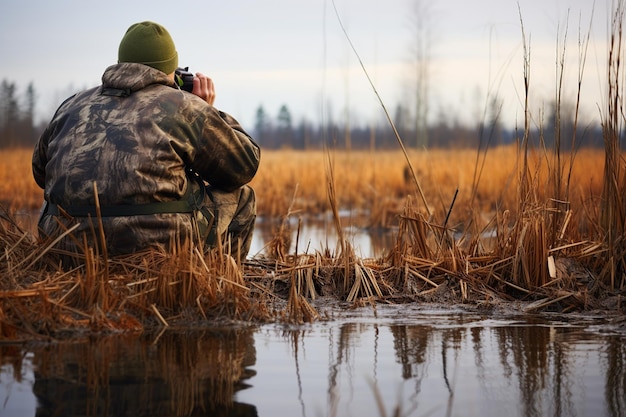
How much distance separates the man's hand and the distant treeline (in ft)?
2.31

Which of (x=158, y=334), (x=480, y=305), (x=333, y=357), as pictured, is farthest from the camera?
(x=480, y=305)

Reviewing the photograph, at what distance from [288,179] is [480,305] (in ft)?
34.8

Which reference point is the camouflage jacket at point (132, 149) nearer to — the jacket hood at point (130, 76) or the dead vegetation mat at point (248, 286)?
the jacket hood at point (130, 76)

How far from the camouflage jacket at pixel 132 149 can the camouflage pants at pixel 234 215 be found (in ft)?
0.94

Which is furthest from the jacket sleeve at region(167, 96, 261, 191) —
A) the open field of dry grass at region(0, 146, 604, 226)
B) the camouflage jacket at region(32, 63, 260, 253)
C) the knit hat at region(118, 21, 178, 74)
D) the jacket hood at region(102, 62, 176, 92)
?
the open field of dry grass at region(0, 146, 604, 226)

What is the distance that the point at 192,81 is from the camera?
220 inches

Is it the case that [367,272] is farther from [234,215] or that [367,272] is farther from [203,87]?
[203,87]

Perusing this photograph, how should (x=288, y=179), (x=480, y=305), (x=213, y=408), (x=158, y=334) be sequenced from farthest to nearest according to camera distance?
1. (x=288, y=179)
2. (x=480, y=305)
3. (x=158, y=334)
4. (x=213, y=408)

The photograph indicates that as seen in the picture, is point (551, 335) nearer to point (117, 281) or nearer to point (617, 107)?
point (617, 107)

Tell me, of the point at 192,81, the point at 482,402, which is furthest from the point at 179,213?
the point at 482,402

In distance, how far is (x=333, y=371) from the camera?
3.52 metres

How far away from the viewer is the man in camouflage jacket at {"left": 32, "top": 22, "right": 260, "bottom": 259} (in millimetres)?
4801

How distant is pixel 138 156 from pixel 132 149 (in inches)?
1.9

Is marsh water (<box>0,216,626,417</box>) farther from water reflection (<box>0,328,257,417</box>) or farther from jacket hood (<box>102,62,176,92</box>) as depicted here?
jacket hood (<box>102,62,176,92</box>)
